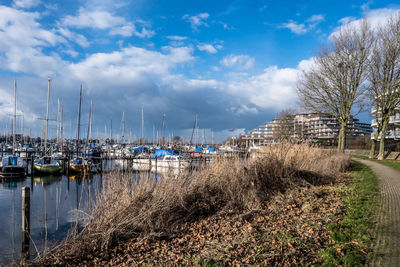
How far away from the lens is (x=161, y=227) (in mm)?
7570

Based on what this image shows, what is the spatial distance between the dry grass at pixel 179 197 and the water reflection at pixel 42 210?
0.78 meters

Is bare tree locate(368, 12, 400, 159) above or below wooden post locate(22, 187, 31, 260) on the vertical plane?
above

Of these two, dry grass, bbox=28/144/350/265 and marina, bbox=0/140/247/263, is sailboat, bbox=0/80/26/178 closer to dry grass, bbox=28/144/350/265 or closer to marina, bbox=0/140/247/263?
marina, bbox=0/140/247/263

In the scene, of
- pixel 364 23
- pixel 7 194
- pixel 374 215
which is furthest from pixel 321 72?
pixel 7 194

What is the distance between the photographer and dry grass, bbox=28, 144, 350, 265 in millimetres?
6977

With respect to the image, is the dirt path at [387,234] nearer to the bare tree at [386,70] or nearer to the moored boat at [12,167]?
the bare tree at [386,70]

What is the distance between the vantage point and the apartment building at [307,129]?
145 feet

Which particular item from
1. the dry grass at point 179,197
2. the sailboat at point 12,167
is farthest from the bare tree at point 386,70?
the sailboat at point 12,167

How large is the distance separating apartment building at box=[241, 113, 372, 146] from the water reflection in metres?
10.0

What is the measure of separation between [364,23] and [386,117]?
10087 mm

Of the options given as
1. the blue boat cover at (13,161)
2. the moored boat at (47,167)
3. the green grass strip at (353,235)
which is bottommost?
the moored boat at (47,167)

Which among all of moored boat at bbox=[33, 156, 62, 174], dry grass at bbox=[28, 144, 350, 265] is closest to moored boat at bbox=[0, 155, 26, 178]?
moored boat at bbox=[33, 156, 62, 174]

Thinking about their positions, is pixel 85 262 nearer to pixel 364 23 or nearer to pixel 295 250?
pixel 295 250

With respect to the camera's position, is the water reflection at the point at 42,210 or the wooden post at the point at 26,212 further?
the water reflection at the point at 42,210
